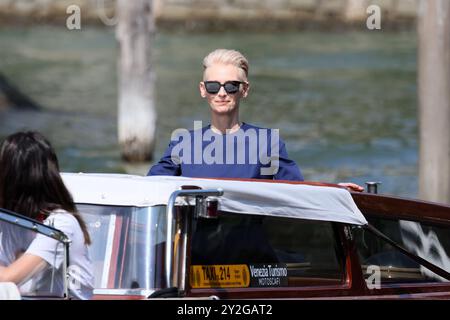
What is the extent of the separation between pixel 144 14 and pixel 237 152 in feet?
29.7

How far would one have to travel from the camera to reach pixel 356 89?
24.2 metres

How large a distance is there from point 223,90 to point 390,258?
115 cm

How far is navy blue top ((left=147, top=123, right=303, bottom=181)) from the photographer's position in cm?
579

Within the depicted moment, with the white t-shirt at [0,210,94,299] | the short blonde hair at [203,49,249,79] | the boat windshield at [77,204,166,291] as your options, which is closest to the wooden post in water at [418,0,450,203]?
the short blonde hair at [203,49,249,79]

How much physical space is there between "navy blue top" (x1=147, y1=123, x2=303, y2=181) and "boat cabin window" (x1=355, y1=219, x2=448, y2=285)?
20.3 inches

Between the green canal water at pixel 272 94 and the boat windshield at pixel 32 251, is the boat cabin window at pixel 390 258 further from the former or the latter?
the green canal water at pixel 272 94

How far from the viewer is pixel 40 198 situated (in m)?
4.82

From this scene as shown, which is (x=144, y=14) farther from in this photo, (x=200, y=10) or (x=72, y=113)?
(x=200, y=10)

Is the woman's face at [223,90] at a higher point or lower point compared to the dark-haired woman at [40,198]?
higher

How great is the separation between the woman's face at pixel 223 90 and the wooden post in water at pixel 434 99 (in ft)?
15.8

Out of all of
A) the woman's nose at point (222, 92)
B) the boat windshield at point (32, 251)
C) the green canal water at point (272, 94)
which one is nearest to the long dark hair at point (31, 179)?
the boat windshield at point (32, 251)

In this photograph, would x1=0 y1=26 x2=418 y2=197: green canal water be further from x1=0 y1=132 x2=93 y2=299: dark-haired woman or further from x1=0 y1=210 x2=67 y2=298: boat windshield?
x1=0 y1=210 x2=67 y2=298: boat windshield

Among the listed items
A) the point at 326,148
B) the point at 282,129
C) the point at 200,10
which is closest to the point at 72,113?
the point at 282,129

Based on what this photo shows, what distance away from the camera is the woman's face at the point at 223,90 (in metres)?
5.79
